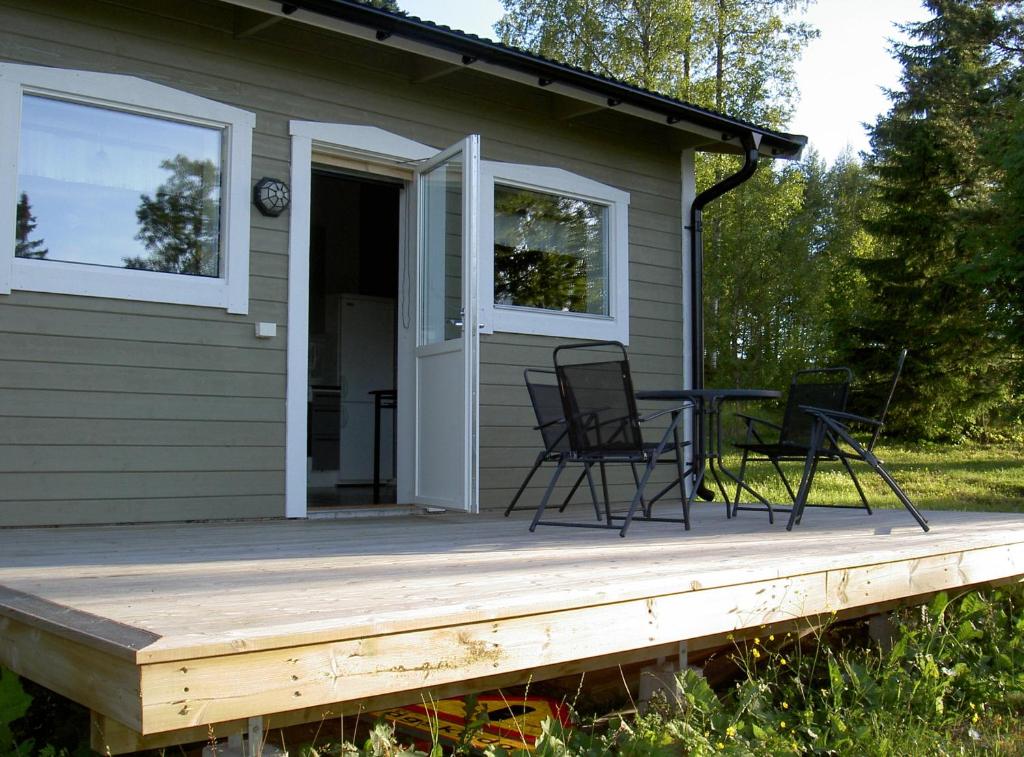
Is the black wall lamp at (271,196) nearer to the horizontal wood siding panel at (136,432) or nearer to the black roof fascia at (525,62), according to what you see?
the black roof fascia at (525,62)

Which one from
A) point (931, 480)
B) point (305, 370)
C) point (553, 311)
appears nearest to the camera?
point (305, 370)

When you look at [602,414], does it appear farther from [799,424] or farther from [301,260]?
[301,260]

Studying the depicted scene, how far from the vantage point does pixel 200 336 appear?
4.64 meters

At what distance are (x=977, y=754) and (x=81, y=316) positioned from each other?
3.78 m

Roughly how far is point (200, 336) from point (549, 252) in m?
2.29

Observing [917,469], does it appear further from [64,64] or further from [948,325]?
[64,64]

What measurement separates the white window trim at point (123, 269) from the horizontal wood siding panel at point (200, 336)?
56 millimetres

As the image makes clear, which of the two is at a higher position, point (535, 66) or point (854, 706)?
point (535, 66)

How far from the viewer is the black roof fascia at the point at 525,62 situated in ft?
14.9

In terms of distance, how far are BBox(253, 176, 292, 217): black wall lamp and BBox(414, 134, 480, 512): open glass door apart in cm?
81

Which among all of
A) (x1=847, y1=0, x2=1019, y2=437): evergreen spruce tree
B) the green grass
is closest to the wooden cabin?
the green grass

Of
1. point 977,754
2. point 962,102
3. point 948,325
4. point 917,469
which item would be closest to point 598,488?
point 977,754

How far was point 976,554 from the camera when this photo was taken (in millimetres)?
3705

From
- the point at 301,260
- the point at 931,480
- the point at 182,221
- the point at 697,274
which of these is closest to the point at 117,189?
the point at 182,221
